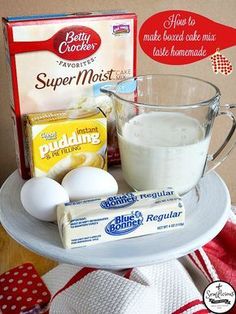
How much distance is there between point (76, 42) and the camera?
574mm

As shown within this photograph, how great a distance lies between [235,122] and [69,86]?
0.80 feet

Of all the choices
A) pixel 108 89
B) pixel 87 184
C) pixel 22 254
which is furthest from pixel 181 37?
pixel 22 254

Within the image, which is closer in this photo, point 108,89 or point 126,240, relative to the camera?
point 126,240

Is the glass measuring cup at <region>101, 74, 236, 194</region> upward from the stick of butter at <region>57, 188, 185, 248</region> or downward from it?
upward

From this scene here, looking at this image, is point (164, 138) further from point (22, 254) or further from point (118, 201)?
point (22, 254)

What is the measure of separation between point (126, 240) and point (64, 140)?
0.16 metres

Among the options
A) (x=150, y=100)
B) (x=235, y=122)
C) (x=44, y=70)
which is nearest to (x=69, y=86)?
(x=44, y=70)

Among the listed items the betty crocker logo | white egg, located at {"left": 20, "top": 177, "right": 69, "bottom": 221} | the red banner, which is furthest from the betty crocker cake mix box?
the red banner

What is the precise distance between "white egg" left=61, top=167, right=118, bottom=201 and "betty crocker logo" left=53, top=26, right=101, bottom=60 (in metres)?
0.16

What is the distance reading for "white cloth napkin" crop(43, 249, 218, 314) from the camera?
1.72 feet

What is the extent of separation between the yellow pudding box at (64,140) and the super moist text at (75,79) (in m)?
0.04

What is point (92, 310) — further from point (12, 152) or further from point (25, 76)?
point (12, 152)

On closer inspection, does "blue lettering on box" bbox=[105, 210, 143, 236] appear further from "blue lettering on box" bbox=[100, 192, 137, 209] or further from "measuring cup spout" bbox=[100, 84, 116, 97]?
"measuring cup spout" bbox=[100, 84, 116, 97]

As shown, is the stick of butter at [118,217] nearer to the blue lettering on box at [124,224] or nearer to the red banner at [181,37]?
the blue lettering on box at [124,224]
